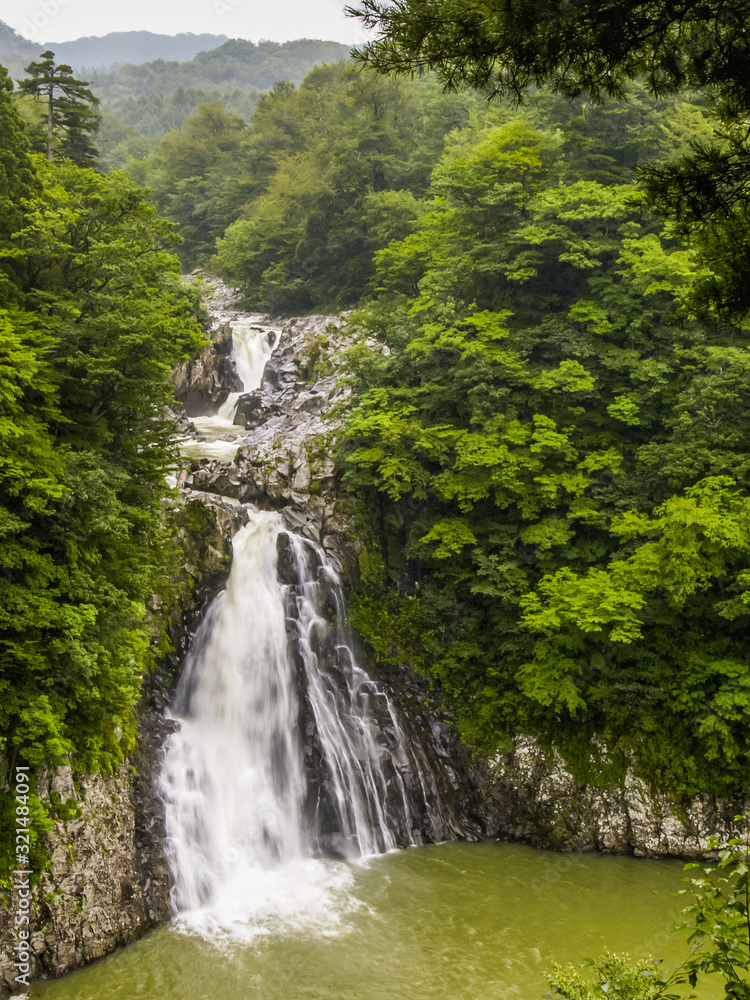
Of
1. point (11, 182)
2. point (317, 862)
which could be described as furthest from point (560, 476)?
point (11, 182)

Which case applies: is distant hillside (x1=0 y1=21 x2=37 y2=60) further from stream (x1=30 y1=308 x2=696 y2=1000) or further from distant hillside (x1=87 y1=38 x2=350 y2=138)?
stream (x1=30 y1=308 x2=696 y2=1000)

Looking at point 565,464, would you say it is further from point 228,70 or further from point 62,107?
point 228,70

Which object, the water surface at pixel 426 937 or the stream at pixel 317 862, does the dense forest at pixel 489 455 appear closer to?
the stream at pixel 317 862

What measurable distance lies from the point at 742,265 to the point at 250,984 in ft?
28.9

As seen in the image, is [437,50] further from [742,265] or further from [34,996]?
[34,996]

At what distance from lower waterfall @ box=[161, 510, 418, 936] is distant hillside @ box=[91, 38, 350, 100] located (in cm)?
9866

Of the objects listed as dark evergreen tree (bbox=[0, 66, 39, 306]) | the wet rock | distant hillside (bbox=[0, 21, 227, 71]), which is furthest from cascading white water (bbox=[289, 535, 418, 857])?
distant hillside (bbox=[0, 21, 227, 71])

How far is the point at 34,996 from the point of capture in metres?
7.50

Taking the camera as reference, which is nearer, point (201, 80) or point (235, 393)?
point (235, 393)

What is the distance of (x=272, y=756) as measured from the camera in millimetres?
11906

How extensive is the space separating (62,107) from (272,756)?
1666 cm

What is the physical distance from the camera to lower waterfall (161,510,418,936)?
997cm

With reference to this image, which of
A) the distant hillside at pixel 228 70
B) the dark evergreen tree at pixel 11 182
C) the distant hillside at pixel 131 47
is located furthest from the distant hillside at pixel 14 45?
the dark evergreen tree at pixel 11 182

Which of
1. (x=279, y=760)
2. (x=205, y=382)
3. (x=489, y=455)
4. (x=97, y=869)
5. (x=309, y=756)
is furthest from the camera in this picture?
(x=205, y=382)
